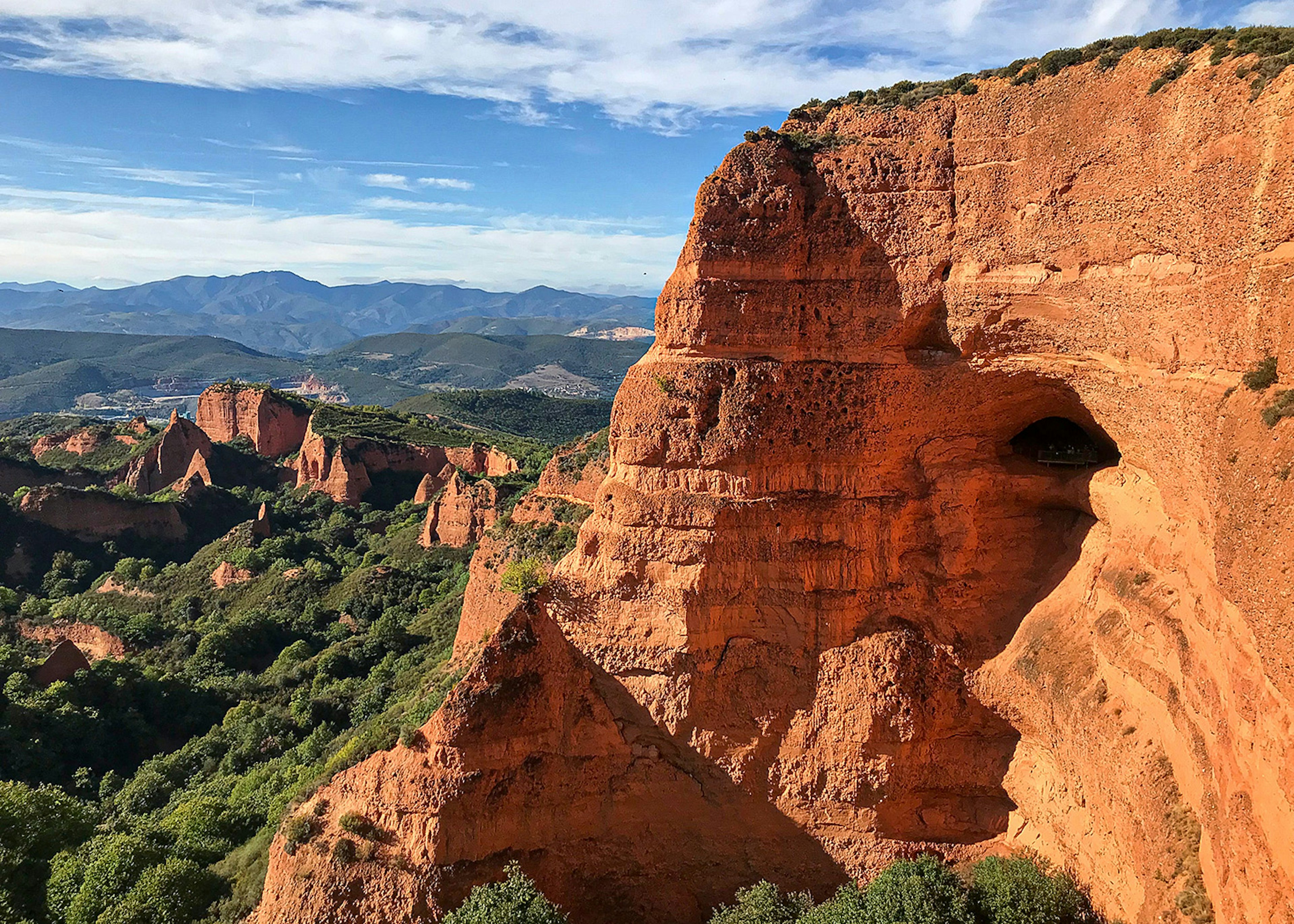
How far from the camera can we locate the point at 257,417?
88.3 m

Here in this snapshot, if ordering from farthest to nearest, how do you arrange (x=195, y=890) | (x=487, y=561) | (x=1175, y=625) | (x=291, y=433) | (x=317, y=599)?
(x=291, y=433)
(x=317, y=599)
(x=487, y=561)
(x=195, y=890)
(x=1175, y=625)

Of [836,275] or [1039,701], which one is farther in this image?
[836,275]

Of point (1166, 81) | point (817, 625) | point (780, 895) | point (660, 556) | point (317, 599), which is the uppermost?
point (1166, 81)

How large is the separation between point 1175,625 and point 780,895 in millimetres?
11555

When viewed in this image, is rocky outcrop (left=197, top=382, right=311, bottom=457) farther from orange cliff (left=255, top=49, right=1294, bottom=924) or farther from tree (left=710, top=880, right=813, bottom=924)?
tree (left=710, top=880, right=813, bottom=924)

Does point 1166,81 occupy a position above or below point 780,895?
above

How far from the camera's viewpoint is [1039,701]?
1925 centimetres

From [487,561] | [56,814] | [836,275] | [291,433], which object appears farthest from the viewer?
[291,433]

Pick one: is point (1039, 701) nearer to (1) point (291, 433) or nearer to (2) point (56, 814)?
(2) point (56, 814)

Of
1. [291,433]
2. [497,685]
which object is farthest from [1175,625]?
[291,433]

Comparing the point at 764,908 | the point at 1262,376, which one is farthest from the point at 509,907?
the point at 1262,376

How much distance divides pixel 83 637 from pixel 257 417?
4281 centimetres

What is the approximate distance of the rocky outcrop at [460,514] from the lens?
55366 millimetres

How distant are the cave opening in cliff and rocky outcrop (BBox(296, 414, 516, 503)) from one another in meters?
52.1
